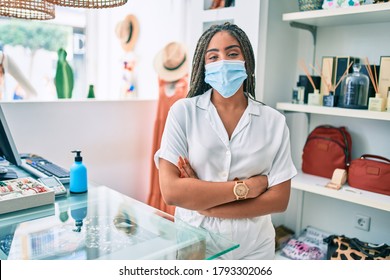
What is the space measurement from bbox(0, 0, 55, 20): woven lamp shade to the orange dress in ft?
3.53

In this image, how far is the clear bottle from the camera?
6.59 ft

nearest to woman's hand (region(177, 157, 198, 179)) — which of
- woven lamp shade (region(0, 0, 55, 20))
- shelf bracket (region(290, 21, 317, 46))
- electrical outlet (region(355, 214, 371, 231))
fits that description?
woven lamp shade (region(0, 0, 55, 20))

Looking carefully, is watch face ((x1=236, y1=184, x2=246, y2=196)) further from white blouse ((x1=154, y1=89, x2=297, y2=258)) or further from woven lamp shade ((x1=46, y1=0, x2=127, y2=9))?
woven lamp shade ((x1=46, y1=0, x2=127, y2=9))

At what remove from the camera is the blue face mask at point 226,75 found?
1.33 metres

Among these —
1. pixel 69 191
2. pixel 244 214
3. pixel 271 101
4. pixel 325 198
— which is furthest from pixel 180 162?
pixel 325 198

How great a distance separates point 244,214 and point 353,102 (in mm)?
1128

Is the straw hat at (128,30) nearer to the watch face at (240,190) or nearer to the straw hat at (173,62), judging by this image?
the straw hat at (173,62)

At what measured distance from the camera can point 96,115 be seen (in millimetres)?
2438

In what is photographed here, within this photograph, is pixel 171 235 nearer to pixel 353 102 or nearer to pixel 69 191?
pixel 69 191

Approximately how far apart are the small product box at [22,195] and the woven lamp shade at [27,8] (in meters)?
0.65

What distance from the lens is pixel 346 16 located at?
6.44 ft

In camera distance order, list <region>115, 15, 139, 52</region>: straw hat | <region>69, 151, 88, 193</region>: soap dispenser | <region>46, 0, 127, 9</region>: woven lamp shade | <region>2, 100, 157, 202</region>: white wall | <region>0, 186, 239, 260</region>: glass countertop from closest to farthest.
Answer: <region>0, 186, 239, 260</region>: glass countertop → <region>46, 0, 127, 9</region>: woven lamp shade → <region>69, 151, 88, 193</region>: soap dispenser → <region>2, 100, 157, 202</region>: white wall → <region>115, 15, 139, 52</region>: straw hat

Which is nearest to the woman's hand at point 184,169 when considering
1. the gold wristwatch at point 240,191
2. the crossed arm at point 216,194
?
the crossed arm at point 216,194
